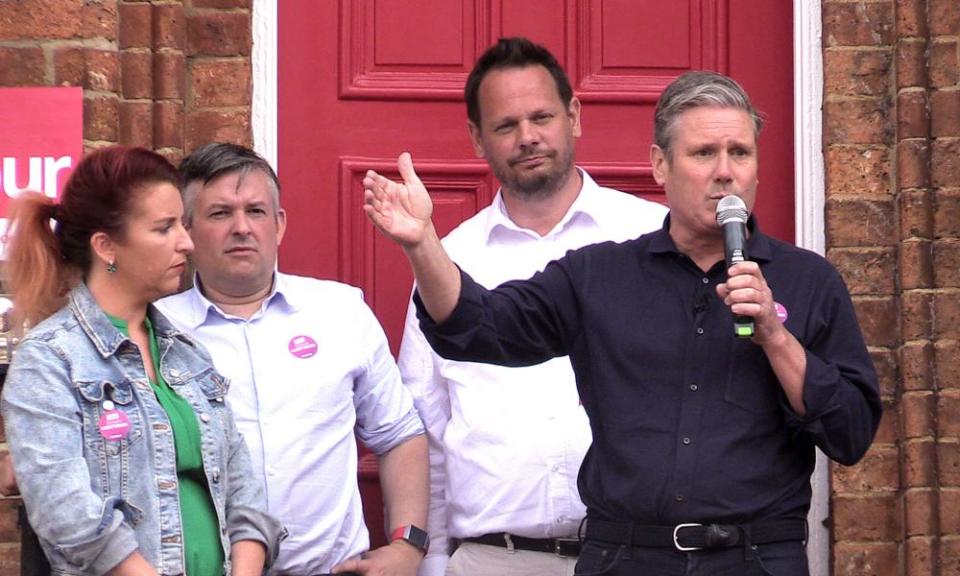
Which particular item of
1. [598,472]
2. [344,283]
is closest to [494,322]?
[598,472]

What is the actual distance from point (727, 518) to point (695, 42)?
215 centimetres

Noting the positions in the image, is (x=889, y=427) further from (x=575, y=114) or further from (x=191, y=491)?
(x=191, y=491)

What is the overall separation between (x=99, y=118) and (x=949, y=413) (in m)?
2.57

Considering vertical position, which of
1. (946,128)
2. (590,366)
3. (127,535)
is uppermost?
(946,128)

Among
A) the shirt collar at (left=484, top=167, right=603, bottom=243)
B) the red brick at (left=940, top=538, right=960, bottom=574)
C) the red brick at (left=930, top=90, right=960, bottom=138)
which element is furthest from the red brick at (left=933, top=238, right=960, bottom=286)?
the shirt collar at (left=484, top=167, right=603, bottom=243)

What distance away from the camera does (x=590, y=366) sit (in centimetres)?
404

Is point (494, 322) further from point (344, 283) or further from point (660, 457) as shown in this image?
point (344, 283)

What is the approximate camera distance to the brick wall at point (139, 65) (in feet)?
16.2

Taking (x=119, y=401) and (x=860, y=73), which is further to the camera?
(x=860, y=73)

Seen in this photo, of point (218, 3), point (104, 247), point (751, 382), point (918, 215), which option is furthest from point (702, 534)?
point (218, 3)

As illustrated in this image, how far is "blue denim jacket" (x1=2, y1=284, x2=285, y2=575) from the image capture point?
12.5 feet

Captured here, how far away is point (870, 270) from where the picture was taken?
5113 mm

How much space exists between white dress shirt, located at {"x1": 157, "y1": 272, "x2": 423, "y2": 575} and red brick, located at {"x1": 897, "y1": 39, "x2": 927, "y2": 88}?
1.71 m

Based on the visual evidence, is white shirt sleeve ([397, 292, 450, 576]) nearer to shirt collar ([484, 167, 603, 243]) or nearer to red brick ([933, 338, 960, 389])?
shirt collar ([484, 167, 603, 243])
